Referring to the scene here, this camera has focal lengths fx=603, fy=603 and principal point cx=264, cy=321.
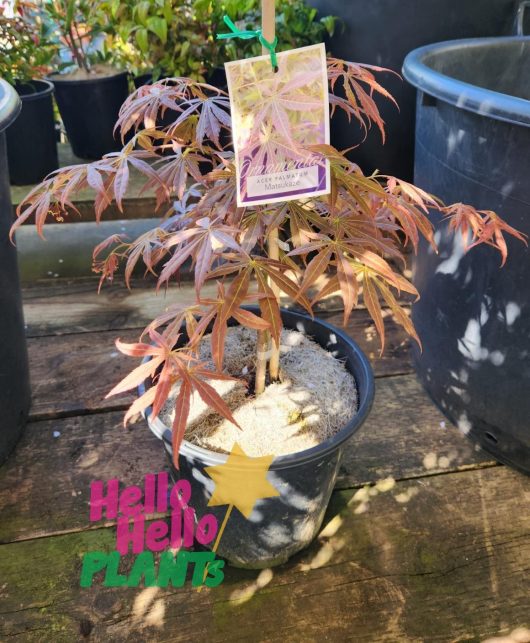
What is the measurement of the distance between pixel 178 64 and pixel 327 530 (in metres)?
1.59

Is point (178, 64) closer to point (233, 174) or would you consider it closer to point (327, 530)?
point (233, 174)

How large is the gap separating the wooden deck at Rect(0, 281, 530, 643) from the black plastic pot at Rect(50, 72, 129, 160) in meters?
1.02

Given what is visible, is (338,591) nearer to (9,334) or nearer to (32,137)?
(9,334)

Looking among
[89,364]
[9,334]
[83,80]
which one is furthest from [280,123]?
[83,80]

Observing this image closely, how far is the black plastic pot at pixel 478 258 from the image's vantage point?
40.9 inches

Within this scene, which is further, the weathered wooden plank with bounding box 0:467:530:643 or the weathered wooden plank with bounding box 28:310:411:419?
the weathered wooden plank with bounding box 28:310:411:419

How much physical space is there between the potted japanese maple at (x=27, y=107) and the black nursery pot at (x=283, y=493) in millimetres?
1336

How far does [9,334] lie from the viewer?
1193 millimetres

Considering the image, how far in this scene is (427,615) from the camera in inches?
39.4

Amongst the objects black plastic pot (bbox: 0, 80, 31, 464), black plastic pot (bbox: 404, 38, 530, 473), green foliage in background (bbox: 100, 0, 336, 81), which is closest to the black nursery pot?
black plastic pot (bbox: 404, 38, 530, 473)

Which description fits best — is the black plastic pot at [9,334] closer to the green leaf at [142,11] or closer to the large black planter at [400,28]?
the green leaf at [142,11]

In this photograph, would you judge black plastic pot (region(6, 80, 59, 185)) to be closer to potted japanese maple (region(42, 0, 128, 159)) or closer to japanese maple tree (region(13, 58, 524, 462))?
potted japanese maple (region(42, 0, 128, 159))

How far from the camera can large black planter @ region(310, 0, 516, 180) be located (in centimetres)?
176

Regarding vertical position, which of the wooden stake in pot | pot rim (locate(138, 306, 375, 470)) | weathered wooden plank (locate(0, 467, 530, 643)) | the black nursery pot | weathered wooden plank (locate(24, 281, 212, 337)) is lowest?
weathered wooden plank (locate(0, 467, 530, 643))
